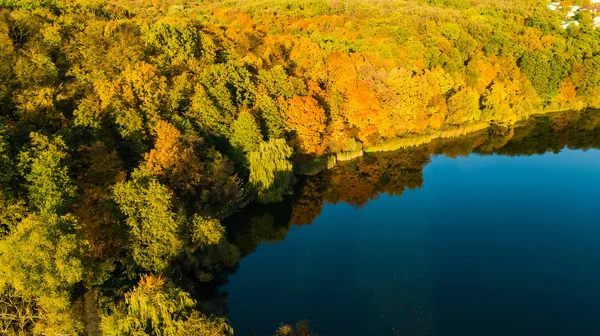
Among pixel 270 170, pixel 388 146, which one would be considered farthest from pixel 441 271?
pixel 388 146

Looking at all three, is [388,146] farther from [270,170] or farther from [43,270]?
[43,270]

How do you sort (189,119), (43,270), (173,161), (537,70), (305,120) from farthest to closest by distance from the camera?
(537,70) < (305,120) < (189,119) < (173,161) < (43,270)

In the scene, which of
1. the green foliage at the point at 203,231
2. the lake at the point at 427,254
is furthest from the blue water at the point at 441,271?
the green foliage at the point at 203,231

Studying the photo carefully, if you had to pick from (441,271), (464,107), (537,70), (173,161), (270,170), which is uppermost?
(537,70)

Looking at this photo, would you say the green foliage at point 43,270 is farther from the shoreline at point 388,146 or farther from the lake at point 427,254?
the shoreline at point 388,146

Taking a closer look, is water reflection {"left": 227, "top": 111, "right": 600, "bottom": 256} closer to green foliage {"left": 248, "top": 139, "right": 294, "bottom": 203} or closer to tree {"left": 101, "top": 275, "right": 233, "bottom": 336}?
green foliage {"left": 248, "top": 139, "right": 294, "bottom": 203}

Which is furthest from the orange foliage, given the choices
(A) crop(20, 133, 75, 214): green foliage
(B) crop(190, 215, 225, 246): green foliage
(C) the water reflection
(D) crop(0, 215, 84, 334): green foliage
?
(D) crop(0, 215, 84, 334): green foliage

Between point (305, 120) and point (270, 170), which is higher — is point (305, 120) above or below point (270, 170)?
above
